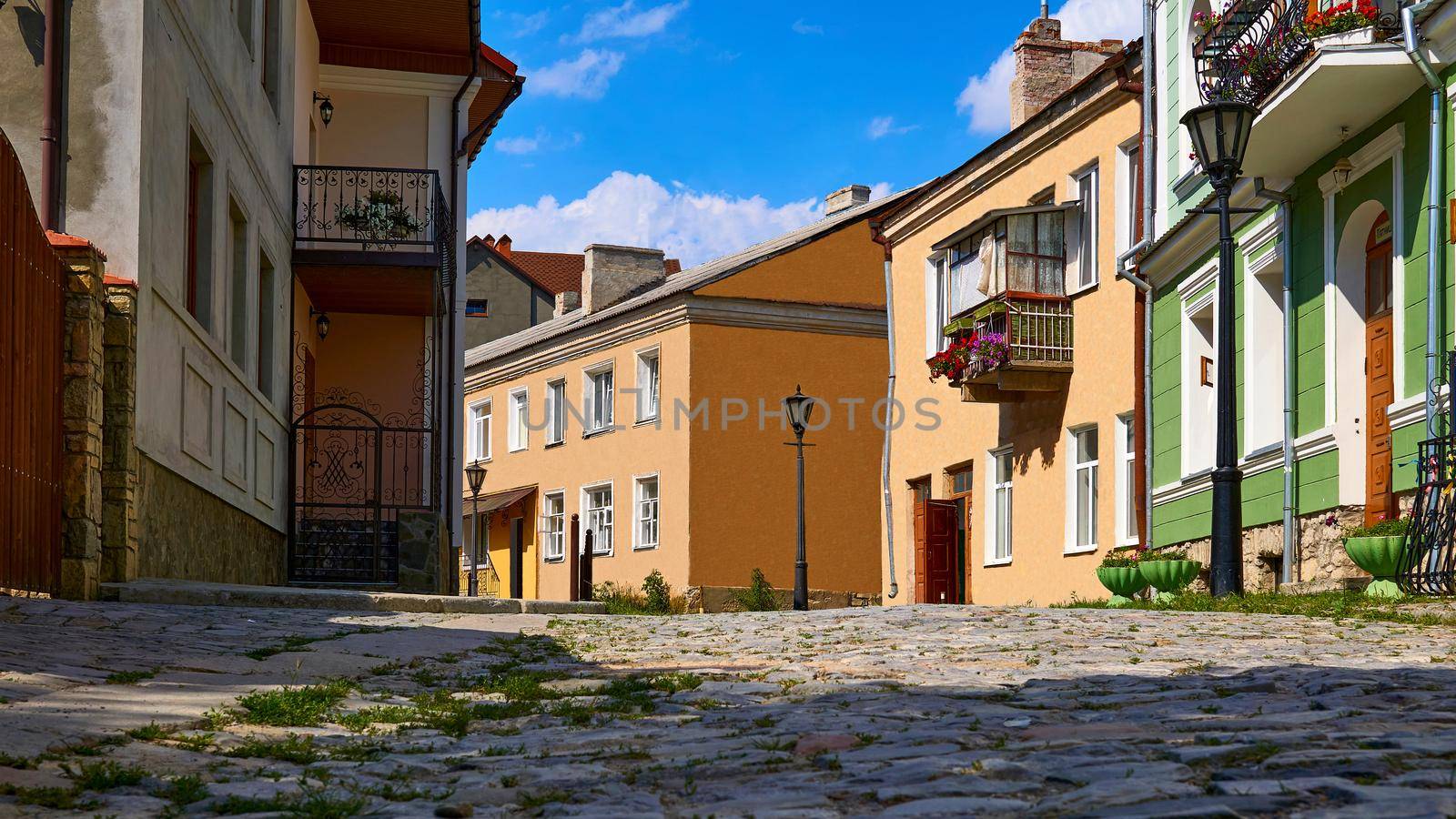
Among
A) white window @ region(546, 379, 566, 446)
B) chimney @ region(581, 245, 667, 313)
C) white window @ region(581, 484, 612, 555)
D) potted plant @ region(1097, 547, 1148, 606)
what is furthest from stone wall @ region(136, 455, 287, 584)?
chimney @ region(581, 245, 667, 313)

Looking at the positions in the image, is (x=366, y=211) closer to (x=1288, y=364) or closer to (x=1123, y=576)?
(x=1123, y=576)

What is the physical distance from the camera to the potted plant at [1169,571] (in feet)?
54.4

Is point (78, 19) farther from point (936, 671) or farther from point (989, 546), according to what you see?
point (989, 546)

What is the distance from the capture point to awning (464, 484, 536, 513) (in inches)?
1554

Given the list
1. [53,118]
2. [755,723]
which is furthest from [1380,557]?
[53,118]

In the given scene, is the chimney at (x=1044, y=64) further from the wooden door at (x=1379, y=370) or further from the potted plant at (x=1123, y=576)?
the wooden door at (x=1379, y=370)

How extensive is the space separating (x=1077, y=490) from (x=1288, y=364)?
7.12 m

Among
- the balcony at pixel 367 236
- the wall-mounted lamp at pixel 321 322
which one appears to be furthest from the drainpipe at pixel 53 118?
the wall-mounted lamp at pixel 321 322

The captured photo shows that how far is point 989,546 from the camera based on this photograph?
25656 millimetres

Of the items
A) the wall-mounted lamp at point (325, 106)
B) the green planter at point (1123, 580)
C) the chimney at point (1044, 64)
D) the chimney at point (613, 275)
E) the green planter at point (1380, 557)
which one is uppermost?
the chimney at point (1044, 64)

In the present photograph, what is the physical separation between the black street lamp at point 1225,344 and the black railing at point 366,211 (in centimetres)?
874

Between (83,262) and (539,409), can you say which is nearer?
(83,262)

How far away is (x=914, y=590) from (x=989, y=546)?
252 centimetres

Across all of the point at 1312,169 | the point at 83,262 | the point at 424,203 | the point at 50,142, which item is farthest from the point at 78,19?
the point at 1312,169
